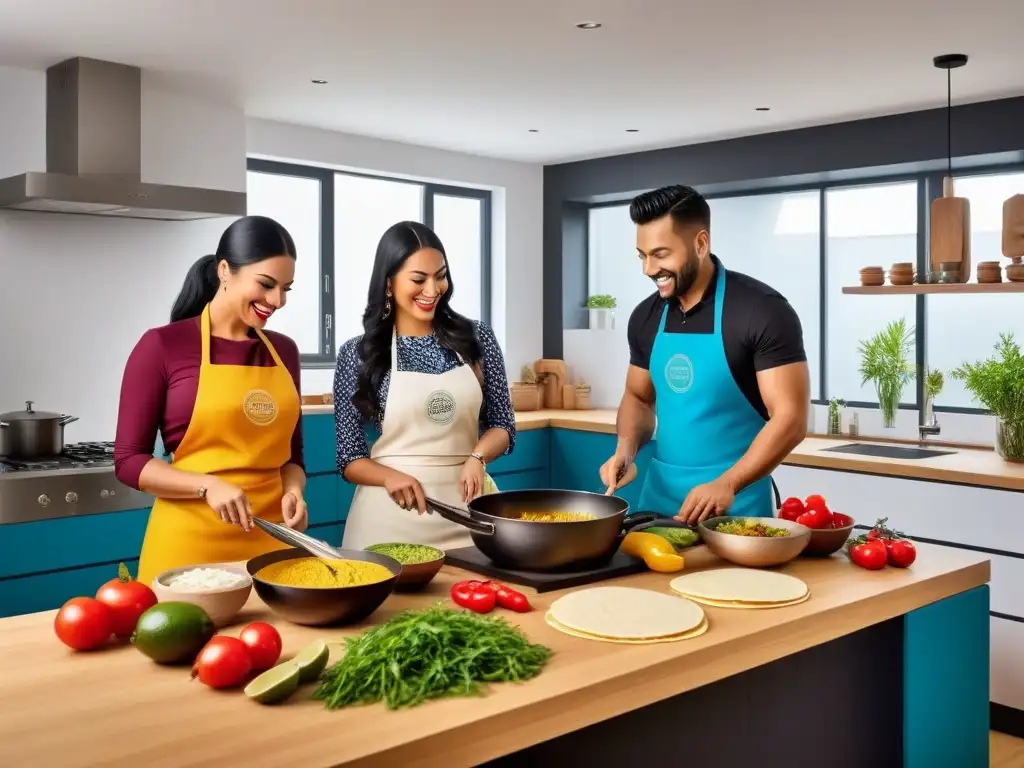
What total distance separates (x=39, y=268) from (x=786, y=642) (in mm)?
3514

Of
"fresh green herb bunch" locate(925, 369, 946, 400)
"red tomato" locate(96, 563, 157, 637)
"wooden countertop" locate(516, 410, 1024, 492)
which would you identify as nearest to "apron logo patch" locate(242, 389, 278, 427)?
"red tomato" locate(96, 563, 157, 637)

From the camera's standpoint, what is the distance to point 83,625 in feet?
5.00

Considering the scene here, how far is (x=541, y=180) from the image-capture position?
627 cm

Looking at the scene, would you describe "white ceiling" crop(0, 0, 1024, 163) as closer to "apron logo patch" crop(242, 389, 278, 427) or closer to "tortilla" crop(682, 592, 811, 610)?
"apron logo patch" crop(242, 389, 278, 427)

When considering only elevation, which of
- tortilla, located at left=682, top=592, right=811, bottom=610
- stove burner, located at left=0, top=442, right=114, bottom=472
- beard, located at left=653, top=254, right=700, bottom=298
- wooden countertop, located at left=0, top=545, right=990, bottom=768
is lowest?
wooden countertop, located at left=0, top=545, right=990, bottom=768

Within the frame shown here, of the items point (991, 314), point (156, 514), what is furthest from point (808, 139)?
point (156, 514)

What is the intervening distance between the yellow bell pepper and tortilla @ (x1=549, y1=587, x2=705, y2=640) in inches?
6.6

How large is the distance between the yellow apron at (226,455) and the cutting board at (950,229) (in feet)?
8.81

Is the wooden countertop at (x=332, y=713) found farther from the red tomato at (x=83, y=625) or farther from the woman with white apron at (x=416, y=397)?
the woman with white apron at (x=416, y=397)

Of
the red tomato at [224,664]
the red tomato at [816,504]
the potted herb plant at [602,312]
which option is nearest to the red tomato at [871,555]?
the red tomato at [816,504]

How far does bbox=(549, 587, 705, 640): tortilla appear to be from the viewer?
5.28 feet

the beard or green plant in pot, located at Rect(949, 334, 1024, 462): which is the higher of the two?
the beard

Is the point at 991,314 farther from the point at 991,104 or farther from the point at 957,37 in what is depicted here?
the point at 957,37

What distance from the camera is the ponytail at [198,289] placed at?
2520 millimetres
